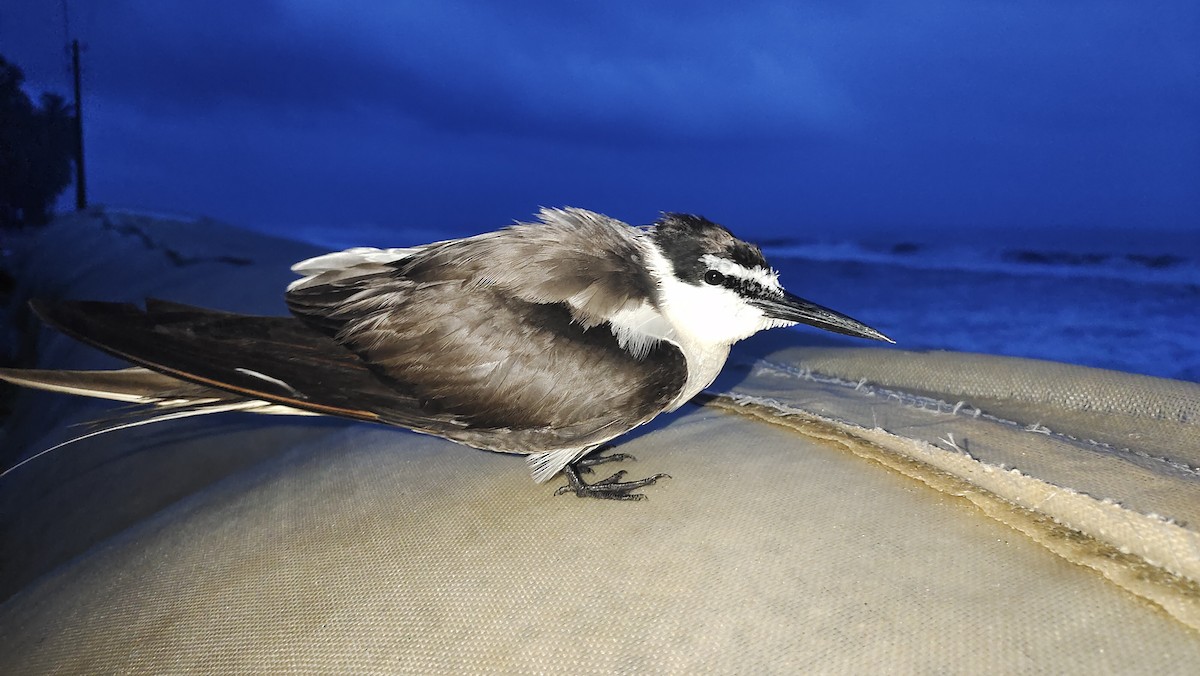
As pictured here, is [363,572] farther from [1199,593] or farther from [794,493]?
[1199,593]

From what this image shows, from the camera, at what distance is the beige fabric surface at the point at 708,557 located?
3.24 ft

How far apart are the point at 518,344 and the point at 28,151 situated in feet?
Answer: 8.43

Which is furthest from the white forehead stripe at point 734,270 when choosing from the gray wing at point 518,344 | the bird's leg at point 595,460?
the bird's leg at point 595,460

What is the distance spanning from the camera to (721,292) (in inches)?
57.3

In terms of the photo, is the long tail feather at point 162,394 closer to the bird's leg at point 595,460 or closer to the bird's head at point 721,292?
the bird's leg at point 595,460

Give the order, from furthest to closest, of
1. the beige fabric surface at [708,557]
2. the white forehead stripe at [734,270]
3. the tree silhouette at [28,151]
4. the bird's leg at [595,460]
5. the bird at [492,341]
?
the tree silhouette at [28,151], the bird's leg at [595,460], the white forehead stripe at [734,270], the bird at [492,341], the beige fabric surface at [708,557]

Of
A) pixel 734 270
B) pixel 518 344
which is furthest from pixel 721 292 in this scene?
pixel 518 344

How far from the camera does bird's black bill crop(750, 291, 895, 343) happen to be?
1.46 m

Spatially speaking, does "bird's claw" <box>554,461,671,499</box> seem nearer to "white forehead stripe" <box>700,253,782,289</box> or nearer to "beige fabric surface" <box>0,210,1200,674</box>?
"beige fabric surface" <box>0,210,1200,674</box>

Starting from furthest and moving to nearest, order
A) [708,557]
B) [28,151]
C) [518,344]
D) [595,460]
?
1. [28,151]
2. [595,460]
3. [518,344]
4. [708,557]

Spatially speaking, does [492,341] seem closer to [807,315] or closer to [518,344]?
[518,344]

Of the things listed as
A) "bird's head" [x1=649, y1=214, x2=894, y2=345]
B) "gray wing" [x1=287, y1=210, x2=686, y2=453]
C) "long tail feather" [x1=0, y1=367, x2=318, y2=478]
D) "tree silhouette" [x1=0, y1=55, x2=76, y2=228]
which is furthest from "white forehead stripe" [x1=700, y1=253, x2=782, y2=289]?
"tree silhouette" [x1=0, y1=55, x2=76, y2=228]

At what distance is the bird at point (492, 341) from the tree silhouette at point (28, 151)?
5.73ft

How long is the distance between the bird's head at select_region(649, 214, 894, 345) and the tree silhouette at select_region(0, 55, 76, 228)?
2576mm
